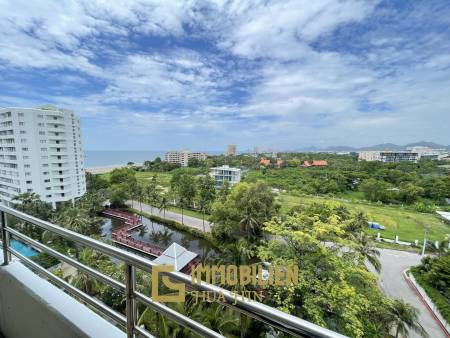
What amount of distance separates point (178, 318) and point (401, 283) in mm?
12322

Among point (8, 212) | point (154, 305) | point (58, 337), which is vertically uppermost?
point (8, 212)

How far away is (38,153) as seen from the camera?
16344mm

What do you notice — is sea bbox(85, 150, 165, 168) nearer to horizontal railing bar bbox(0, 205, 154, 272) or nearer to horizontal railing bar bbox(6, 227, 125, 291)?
horizontal railing bar bbox(6, 227, 125, 291)

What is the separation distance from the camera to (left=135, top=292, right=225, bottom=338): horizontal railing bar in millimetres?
654

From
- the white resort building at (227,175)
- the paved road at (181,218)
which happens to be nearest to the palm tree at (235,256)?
the paved road at (181,218)

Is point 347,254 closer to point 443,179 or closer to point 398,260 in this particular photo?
point 398,260

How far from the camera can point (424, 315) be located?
7535 millimetres

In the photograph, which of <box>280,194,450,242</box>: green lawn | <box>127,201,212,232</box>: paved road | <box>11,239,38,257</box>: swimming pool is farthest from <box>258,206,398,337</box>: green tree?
<box>127,201,212,232</box>: paved road

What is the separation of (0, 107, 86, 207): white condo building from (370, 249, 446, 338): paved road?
2153cm

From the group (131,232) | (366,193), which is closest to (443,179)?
(366,193)

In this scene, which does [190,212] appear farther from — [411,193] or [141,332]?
[411,193]

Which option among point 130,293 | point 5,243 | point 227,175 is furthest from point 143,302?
point 227,175

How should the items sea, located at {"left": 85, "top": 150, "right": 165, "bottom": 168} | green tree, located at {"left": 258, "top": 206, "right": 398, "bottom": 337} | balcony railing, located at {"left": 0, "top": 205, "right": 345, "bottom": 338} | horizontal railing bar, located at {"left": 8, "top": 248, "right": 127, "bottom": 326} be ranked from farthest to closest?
sea, located at {"left": 85, "top": 150, "right": 165, "bottom": 168}
green tree, located at {"left": 258, "top": 206, "right": 398, "bottom": 337}
horizontal railing bar, located at {"left": 8, "top": 248, "right": 127, "bottom": 326}
balcony railing, located at {"left": 0, "top": 205, "right": 345, "bottom": 338}

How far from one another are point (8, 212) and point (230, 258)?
7.76 m
